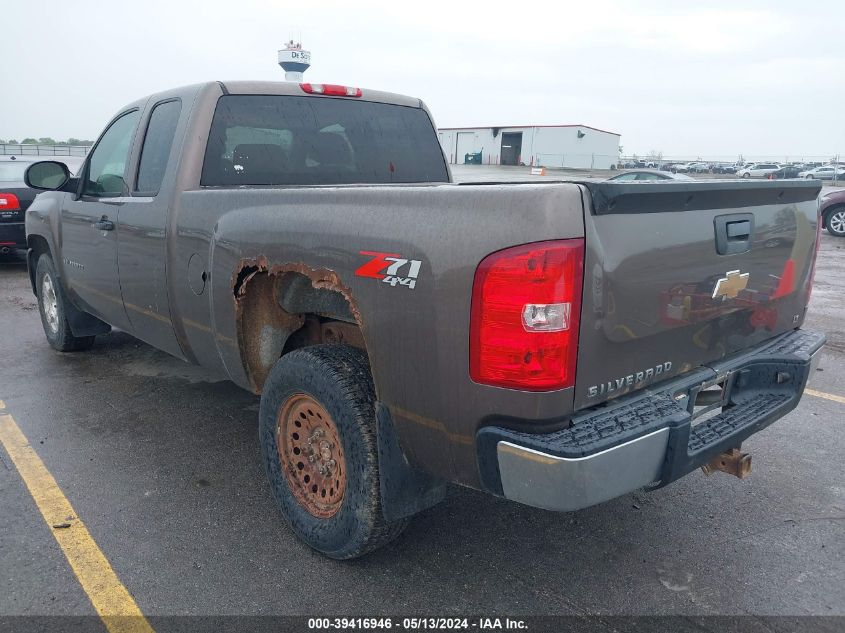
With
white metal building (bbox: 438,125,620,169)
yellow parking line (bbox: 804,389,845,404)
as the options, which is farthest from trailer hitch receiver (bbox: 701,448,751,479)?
white metal building (bbox: 438,125,620,169)

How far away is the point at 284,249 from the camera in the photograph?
8.94 ft

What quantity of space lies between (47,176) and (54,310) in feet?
4.85

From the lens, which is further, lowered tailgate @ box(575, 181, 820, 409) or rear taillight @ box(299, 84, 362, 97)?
rear taillight @ box(299, 84, 362, 97)

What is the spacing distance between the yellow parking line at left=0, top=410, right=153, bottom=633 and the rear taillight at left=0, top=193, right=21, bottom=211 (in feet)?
21.4

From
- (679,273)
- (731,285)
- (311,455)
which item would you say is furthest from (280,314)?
(731,285)

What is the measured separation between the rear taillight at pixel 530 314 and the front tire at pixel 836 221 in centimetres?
1648

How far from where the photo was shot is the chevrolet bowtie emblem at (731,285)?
245 centimetres

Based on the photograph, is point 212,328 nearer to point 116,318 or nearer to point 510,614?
point 116,318

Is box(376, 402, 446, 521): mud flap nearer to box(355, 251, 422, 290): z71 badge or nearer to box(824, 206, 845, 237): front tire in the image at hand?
box(355, 251, 422, 290): z71 badge

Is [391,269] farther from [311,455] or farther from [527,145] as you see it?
[527,145]

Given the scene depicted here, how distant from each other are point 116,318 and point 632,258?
3480 mm

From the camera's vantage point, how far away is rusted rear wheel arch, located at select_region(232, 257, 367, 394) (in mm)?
2799

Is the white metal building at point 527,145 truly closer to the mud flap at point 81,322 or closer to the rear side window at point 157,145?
the mud flap at point 81,322

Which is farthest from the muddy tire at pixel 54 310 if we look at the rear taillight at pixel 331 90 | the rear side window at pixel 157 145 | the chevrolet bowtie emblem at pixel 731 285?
Answer: the chevrolet bowtie emblem at pixel 731 285
